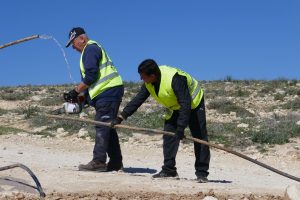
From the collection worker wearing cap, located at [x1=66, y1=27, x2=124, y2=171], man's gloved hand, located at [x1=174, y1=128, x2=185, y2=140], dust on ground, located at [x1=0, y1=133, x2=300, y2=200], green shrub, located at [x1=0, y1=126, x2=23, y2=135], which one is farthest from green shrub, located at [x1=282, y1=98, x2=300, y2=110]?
man's gloved hand, located at [x1=174, y1=128, x2=185, y2=140]

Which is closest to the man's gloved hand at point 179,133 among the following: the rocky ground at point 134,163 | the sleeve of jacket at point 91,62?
the rocky ground at point 134,163

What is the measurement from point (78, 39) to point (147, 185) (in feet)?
6.95

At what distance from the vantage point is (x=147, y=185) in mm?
6703

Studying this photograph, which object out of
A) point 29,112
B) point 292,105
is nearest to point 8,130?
point 29,112

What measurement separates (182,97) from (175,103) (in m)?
0.26

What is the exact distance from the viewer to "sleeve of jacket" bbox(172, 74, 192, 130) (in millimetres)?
7043

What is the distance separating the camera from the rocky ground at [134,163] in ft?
21.1

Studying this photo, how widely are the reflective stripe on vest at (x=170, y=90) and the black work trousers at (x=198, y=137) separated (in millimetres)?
91

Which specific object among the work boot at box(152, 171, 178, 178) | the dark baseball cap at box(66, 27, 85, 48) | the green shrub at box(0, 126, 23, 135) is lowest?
the work boot at box(152, 171, 178, 178)

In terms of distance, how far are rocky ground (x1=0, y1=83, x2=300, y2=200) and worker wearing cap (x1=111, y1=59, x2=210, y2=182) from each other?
0.33 metres

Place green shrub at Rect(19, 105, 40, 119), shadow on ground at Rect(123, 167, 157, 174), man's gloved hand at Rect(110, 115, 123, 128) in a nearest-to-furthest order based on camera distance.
Answer: man's gloved hand at Rect(110, 115, 123, 128), shadow on ground at Rect(123, 167, 157, 174), green shrub at Rect(19, 105, 40, 119)

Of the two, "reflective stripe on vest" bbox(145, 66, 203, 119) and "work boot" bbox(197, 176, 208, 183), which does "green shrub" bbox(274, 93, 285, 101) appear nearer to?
"work boot" bbox(197, 176, 208, 183)

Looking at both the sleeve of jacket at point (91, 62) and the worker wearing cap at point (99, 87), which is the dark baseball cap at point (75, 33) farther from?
the sleeve of jacket at point (91, 62)

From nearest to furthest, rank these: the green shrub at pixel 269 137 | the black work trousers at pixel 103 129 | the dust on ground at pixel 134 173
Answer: the dust on ground at pixel 134 173 < the black work trousers at pixel 103 129 < the green shrub at pixel 269 137
